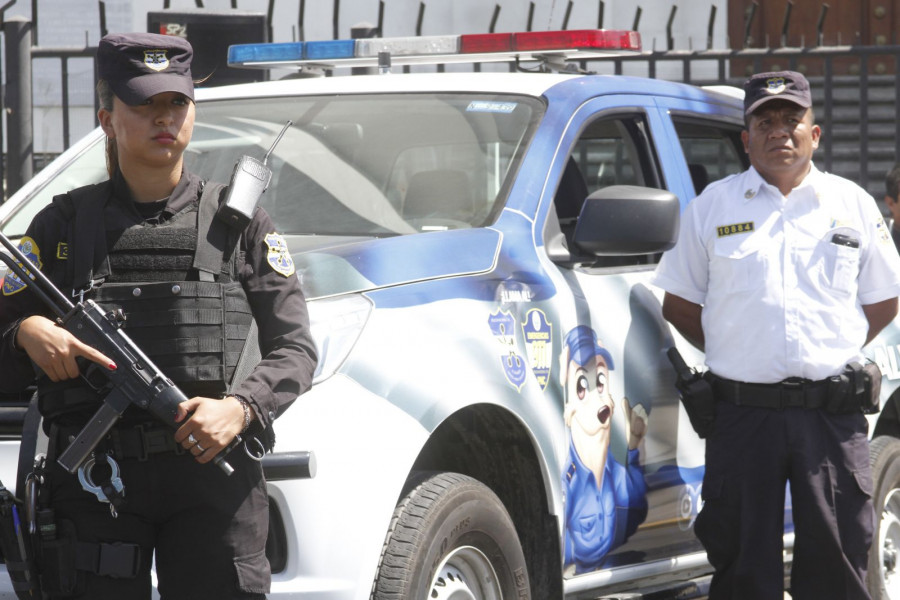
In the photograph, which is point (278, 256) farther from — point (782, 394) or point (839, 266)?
point (839, 266)

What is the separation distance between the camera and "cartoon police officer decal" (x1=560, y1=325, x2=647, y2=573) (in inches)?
151

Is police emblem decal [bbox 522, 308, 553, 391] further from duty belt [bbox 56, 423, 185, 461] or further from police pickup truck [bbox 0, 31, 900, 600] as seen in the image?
duty belt [bbox 56, 423, 185, 461]

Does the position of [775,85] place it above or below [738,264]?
above

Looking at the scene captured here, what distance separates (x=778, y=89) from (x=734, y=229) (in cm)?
43

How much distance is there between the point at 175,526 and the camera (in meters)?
2.70

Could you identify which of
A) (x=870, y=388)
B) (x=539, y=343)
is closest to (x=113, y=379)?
(x=539, y=343)

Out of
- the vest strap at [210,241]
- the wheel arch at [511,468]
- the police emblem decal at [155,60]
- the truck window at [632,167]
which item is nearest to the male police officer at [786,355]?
the truck window at [632,167]

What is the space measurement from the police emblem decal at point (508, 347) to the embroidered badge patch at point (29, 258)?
1.24 metres

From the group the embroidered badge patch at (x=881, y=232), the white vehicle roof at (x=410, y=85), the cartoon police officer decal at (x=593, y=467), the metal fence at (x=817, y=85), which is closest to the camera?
the cartoon police officer decal at (x=593, y=467)

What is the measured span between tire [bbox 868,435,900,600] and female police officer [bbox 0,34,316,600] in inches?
107

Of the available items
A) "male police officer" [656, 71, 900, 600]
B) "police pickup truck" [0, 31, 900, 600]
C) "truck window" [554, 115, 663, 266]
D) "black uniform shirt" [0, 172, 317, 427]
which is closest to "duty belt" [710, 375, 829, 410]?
"male police officer" [656, 71, 900, 600]

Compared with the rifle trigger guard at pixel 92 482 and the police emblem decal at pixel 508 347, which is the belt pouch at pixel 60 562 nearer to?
the rifle trigger guard at pixel 92 482

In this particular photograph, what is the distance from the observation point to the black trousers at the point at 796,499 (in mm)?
4117

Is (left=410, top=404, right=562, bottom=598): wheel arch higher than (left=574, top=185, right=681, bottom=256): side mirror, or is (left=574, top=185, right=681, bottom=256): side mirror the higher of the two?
(left=574, top=185, right=681, bottom=256): side mirror
